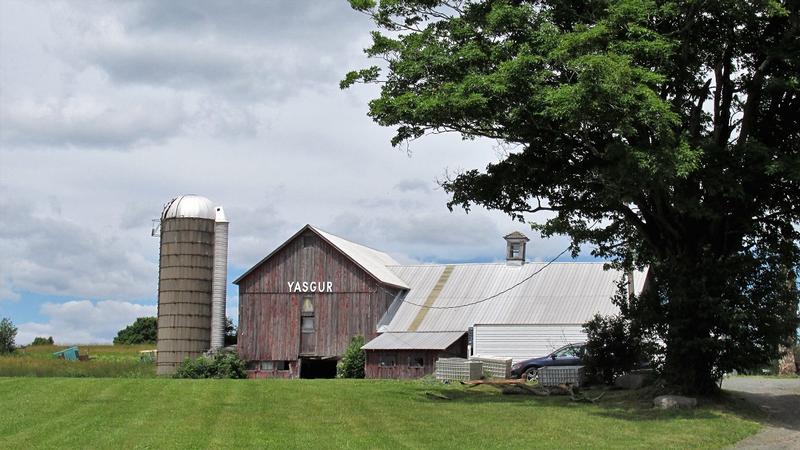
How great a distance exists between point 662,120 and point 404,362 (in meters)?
32.7

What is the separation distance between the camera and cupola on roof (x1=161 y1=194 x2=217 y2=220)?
57.2 m

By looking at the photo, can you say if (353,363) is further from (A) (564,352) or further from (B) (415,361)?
(A) (564,352)

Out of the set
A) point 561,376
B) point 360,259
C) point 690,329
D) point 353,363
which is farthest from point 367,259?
point 690,329

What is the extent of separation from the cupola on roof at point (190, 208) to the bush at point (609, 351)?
3375cm

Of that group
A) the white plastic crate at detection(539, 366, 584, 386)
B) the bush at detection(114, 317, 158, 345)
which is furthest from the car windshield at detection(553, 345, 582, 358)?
the bush at detection(114, 317, 158, 345)

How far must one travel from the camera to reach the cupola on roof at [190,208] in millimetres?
57156

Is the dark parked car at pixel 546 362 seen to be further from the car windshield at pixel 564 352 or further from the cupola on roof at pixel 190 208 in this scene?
the cupola on roof at pixel 190 208

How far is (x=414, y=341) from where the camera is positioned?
5134cm

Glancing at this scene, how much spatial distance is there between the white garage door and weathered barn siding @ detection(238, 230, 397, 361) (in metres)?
6.80

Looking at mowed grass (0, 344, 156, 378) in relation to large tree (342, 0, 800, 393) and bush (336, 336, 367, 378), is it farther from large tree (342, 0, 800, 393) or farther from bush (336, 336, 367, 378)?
large tree (342, 0, 800, 393)

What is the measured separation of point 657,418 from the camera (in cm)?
2109

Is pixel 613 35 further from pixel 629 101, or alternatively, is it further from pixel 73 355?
pixel 73 355

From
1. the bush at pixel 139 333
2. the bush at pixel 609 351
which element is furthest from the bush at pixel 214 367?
the bush at pixel 139 333

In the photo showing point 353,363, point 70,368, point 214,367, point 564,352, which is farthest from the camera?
point 214,367
